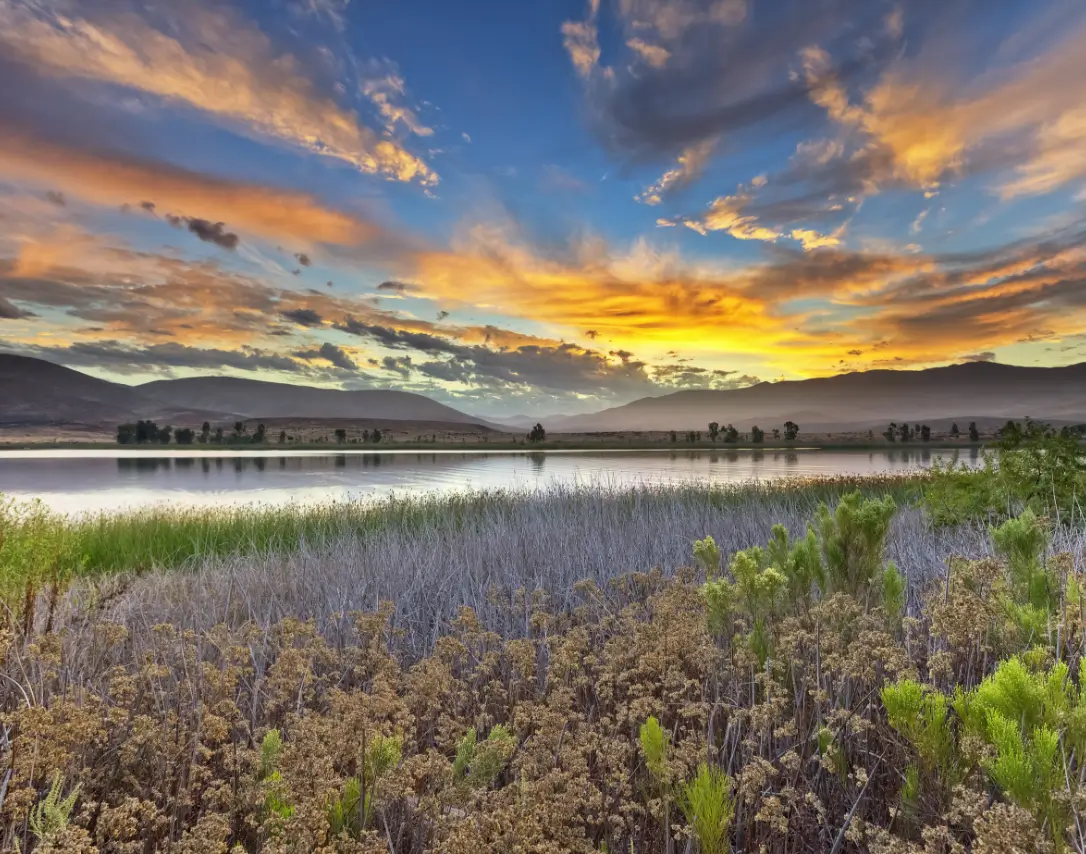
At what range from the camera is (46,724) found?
89.1 inches

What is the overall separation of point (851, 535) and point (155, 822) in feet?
13.1

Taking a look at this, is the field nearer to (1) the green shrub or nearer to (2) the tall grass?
(1) the green shrub

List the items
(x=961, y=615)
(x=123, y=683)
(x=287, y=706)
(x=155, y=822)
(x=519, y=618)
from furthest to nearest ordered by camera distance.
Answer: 1. (x=519, y=618)
2. (x=287, y=706)
3. (x=123, y=683)
4. (x=961, y=615)
5. (x=155, y=822)

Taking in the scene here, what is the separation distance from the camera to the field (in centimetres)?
201

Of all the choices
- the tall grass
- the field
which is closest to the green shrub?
the field

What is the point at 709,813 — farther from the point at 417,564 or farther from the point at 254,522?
the point at 254,522

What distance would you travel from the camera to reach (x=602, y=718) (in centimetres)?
292

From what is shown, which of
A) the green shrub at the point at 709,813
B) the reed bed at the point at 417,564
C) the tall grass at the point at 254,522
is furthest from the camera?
the tall grass at the point at 254,522

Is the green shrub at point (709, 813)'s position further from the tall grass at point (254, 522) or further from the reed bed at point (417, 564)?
the tall grass at point (254, 522)

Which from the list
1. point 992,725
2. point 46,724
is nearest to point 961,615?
point 992,725

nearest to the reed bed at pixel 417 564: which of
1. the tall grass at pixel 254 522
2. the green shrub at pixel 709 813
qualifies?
the tall grass at pixel 254 522

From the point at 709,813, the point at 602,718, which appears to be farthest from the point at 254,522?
the point at 709,813

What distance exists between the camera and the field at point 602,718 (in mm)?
2010

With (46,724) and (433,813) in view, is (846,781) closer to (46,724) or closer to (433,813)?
(433,813)
